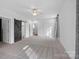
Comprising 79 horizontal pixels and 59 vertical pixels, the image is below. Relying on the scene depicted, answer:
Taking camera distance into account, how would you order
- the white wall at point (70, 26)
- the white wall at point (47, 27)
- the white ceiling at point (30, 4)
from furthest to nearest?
the white wall at point (47, 27)
the white ceiling at point (30, 4)
the white wall at point (70, 26)

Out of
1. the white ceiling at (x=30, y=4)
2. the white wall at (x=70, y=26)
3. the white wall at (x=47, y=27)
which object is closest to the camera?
the white wall at (x=70, y=26)

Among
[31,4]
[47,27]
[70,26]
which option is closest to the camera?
[70,26]

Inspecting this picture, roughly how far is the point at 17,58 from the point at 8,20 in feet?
12.5

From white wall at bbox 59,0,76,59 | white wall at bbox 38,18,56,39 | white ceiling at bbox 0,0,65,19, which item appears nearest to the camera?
white wall at bbox 59,0,76,59

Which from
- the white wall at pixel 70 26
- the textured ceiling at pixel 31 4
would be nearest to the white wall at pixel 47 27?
the textured ceiling at pixel 31 4

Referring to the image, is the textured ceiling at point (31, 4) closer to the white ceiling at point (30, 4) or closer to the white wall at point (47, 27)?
the white ceiling at point (30, 4)

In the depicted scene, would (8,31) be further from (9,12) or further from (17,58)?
(17,58)

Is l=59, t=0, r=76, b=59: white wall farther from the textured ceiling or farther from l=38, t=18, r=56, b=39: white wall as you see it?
l=38, t=18, r=56, b=39: white wall

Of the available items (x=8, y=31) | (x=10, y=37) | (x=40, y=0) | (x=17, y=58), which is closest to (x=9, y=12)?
(x=8, y=31)

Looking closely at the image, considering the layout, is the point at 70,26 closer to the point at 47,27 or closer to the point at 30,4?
the point at 30,4

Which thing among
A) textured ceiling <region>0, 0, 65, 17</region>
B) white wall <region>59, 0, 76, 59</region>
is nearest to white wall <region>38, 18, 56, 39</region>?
textured ceiling <region>0, 0, 65, 17</region>

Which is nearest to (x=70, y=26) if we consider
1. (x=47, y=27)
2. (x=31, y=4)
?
(x=31, y=4)

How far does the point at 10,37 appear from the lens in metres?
6.11

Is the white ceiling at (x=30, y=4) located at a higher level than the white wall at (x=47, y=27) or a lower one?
higher
